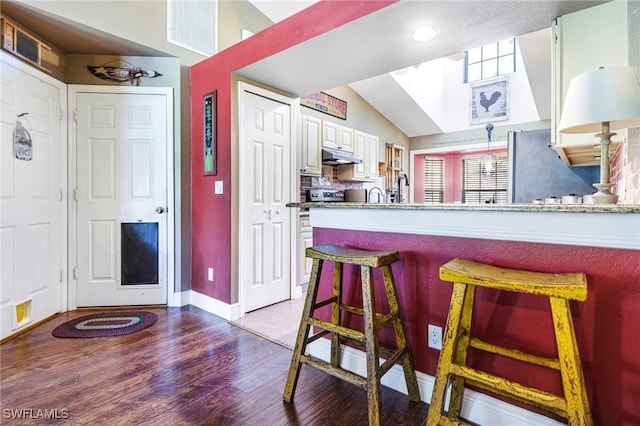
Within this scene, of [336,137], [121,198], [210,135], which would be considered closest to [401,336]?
[210,135]

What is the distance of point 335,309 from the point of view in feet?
6.06

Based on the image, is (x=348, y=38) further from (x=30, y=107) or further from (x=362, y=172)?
(x=362, y=172)

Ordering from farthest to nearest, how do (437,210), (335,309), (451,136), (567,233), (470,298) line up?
(451,136) < (335,309) < (437,210) < (470,298) < (567,233)

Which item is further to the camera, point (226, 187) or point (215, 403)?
point (226, 187)

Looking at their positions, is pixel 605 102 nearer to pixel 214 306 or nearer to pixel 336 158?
pixel 214 306

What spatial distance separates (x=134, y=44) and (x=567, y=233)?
3302 millimetres

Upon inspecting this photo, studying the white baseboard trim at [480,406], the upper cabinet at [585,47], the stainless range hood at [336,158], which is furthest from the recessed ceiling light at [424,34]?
the stainless range hood at [336,158]

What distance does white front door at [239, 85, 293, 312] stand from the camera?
2.87 m

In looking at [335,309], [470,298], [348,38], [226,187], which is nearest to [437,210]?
[470,298]

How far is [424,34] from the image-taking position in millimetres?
2045

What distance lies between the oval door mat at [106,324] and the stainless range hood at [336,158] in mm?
2602

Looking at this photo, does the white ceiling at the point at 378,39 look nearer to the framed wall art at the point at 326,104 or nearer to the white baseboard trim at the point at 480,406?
the framed wall art at the point at 326,104

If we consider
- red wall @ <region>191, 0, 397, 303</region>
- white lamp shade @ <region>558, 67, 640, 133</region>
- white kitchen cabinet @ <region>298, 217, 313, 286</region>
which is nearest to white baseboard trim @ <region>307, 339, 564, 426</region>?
white lamp shade @ <region>558, 67, 640, 133</region>

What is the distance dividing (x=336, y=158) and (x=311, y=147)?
0.37m
